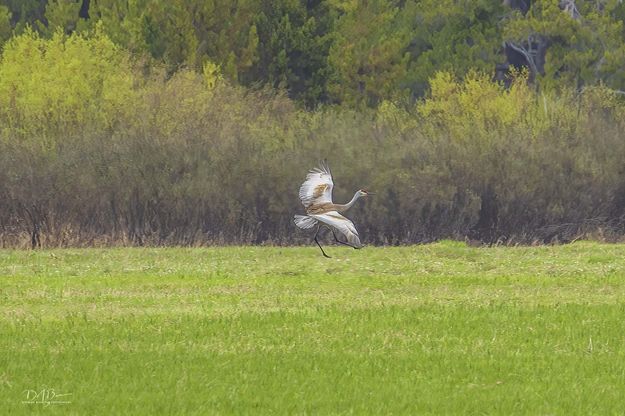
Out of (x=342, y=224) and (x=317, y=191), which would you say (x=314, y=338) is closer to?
(x=342, y=224)

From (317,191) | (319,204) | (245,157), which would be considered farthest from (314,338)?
(245,157)

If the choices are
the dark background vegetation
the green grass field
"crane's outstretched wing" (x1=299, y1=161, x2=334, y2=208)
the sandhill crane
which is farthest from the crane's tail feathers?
the dark background vegetation

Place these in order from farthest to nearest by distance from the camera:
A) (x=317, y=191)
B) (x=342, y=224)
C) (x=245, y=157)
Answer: (x=245, y=157) < (x=317, y=191) < (x=342, y=224)

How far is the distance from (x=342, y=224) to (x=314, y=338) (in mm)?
7137

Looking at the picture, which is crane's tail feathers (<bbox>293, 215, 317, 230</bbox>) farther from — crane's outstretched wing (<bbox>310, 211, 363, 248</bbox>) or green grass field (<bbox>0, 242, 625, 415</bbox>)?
green grass field (<bbox>0, 242, 625, 415</bbox>)

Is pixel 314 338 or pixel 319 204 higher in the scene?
pixel 314 338

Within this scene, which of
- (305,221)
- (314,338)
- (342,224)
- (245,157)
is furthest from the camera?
(245,157)

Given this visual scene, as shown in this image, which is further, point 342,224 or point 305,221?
point 305,221

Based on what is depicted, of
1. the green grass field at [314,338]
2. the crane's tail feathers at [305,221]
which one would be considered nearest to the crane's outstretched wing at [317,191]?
the crane's tail feathers at [305,221]

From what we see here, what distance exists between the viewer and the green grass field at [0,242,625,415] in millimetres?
11461

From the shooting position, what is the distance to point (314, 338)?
1489cm

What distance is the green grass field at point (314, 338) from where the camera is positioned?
37.6ft

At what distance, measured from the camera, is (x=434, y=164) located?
37719 mm

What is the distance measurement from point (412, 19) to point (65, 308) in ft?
150
